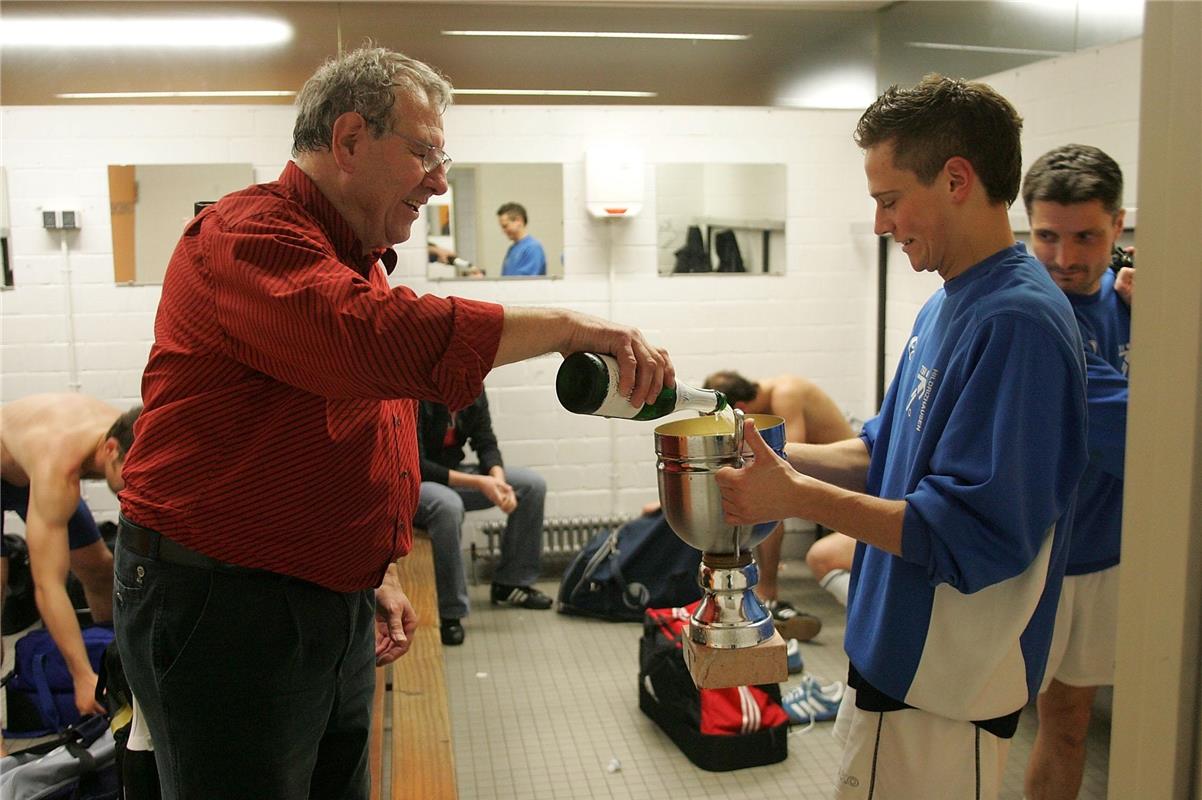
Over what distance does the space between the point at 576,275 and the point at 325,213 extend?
3.90 metres

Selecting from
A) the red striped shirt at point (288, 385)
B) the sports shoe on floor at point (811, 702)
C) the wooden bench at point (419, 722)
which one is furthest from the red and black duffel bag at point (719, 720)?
the red striped shirt at point (288, 385)

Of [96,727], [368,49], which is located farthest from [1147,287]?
[96,727]

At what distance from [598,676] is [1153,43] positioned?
3762 mm

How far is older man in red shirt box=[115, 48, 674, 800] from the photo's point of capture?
1.39m

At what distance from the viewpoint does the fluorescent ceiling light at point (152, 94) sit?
4.29m

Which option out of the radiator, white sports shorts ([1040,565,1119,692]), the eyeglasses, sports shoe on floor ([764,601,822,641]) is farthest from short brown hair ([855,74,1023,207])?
the radiator

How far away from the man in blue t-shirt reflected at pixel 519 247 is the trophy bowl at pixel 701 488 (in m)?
3.95

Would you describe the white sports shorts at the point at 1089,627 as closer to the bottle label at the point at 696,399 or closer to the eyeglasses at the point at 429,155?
the bottle label at the point at 696,399

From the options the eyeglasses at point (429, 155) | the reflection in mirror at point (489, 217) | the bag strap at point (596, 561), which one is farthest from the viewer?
the reflection in mirror at point (489, 217)

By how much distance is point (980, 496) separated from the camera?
1430mm

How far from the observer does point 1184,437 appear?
74cm

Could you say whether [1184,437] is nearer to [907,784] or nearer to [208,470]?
[907,784]

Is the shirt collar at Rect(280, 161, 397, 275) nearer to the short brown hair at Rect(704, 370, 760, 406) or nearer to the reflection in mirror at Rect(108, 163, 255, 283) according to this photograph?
the short brown hair at Rect(704, 370, 760, 406)

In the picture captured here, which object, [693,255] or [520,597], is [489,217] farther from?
[520,597]
